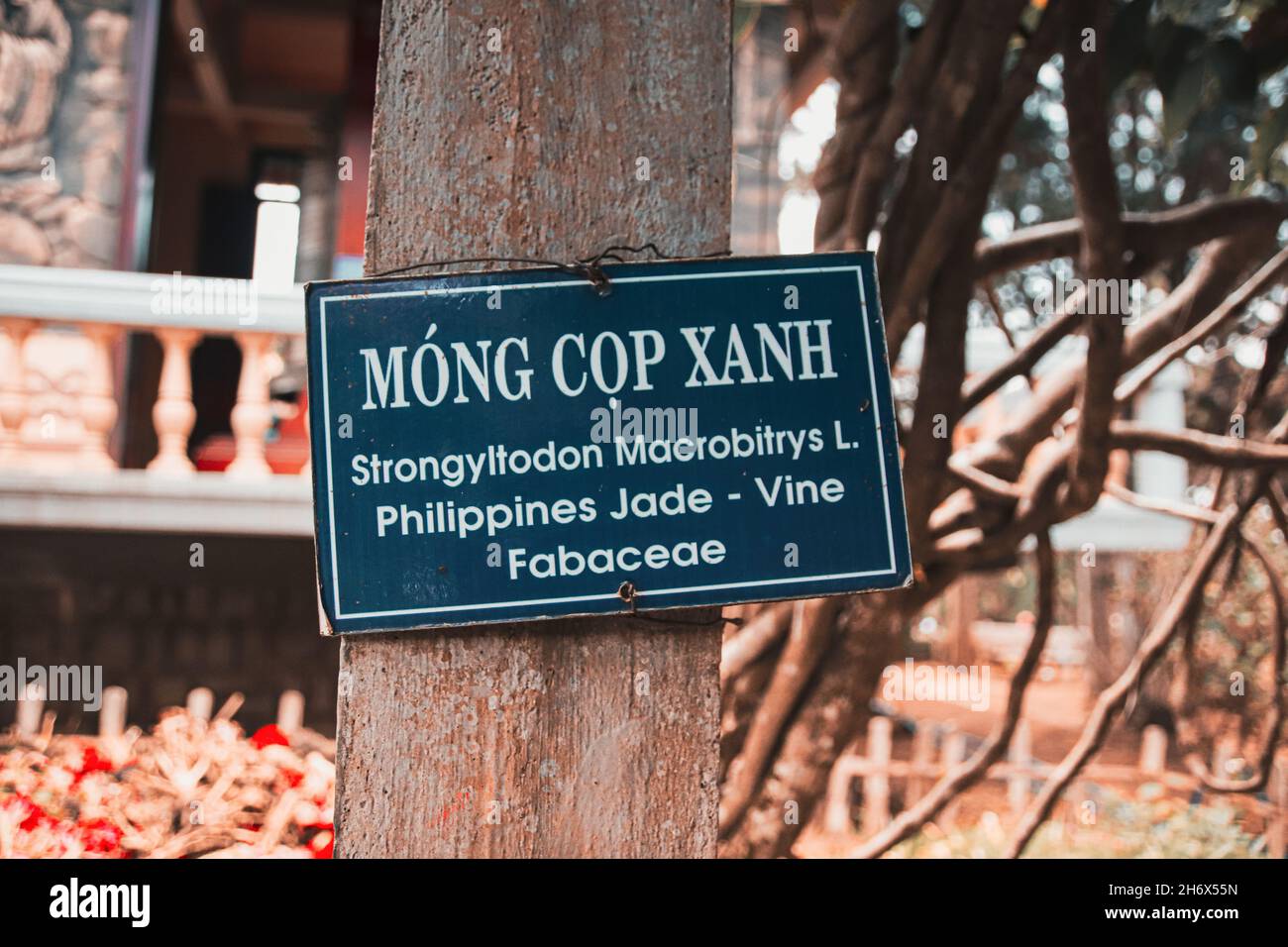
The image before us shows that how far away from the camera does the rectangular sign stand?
50.5 inches

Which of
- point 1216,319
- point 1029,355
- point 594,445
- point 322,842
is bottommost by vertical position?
point 322,842

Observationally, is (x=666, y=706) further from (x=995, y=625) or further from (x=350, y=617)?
(x=995, y=625)

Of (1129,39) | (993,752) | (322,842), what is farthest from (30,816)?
(1129,39)

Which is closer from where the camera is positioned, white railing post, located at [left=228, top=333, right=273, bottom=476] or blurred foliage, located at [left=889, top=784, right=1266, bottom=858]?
white railing post, located at [left=228, top=333, right=273, bottom=476]

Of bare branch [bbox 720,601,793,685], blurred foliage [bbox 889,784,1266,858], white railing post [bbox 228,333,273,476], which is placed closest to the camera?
bare branch [bbox 720,601,793,685]

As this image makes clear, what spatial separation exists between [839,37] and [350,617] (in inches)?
80.9

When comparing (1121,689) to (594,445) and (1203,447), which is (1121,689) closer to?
(1203,447)

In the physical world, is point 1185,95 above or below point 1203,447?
above

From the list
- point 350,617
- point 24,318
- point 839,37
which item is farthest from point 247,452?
point 350,617

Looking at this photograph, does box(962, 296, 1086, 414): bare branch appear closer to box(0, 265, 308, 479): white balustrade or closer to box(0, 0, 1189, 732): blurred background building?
box(0, 0, 1189, 732): blurred background building

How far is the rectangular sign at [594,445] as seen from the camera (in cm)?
128

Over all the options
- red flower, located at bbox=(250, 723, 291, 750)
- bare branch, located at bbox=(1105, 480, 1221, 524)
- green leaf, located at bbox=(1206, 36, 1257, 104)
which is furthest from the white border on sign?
red flower, located at bbox=(250, 723, 291, 750)

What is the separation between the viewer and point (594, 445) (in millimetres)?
1296

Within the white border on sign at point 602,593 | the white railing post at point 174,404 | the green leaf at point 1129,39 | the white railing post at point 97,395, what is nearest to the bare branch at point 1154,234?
the green leaf at point 1129,39
